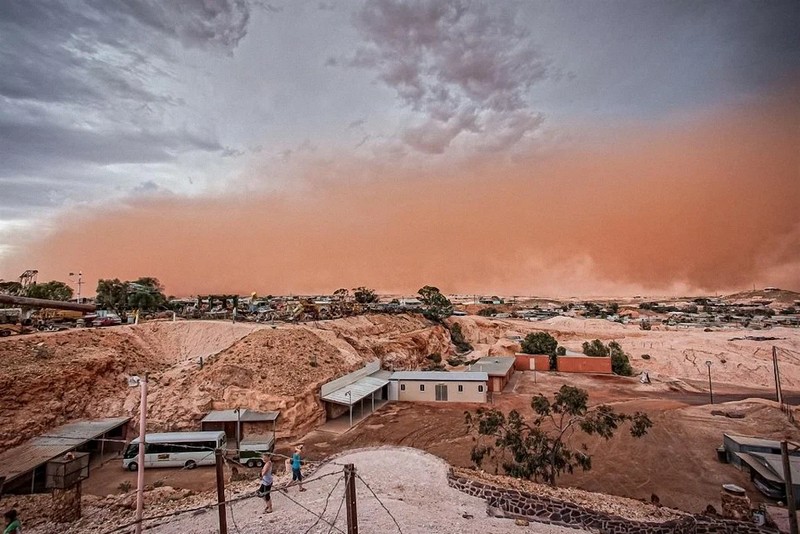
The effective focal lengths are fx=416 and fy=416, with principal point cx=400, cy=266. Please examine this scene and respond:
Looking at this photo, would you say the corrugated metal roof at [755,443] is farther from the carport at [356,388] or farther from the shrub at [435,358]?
the shrub at [435,358]

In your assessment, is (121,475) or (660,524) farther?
(121,475)

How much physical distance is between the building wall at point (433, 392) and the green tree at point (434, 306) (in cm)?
3608

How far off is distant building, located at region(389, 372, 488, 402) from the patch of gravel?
719 inches

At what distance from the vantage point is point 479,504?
15.6 m

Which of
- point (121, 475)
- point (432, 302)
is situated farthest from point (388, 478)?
point (432, 302)

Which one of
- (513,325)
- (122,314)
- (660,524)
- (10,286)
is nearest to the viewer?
(660,524)

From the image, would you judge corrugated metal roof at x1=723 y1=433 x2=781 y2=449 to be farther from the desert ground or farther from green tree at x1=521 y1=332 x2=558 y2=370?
green tree at x1=521 y1=332 x2=558 y2=370

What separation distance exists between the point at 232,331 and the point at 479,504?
34208 mm

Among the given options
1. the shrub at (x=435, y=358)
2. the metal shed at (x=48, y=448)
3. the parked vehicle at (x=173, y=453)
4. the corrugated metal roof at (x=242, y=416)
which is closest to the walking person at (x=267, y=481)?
the metal shed at (x=48, y=448)

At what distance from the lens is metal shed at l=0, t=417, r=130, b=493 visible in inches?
763

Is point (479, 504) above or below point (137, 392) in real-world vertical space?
below

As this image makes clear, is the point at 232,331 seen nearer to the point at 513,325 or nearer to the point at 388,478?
the point at 388,478

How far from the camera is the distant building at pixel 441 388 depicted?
3672cm

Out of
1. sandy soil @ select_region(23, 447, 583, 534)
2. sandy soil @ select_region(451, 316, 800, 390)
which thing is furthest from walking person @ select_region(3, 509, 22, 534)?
sandy soil @ select_region(451, 316, 800, 390)
